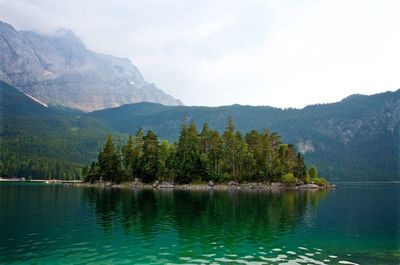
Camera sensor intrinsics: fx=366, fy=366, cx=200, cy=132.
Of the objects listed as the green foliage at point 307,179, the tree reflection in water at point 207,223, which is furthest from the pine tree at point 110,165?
the tree reflection in water at point 207,223

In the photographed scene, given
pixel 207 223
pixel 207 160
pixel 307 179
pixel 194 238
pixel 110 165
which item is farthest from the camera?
pixel 110 165

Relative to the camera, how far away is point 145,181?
156250 millimetres

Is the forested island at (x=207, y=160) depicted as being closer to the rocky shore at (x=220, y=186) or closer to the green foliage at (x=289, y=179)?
the green foliage at (x=289, y=179)

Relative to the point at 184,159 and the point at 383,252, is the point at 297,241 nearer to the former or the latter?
the point at 383,252

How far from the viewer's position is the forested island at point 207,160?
488ft

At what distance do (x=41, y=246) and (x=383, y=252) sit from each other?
101 ft

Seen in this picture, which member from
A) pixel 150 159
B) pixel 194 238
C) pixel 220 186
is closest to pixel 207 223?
pixel 194 238

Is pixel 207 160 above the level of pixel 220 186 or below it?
above

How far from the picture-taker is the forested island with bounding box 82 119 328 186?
5861 inches

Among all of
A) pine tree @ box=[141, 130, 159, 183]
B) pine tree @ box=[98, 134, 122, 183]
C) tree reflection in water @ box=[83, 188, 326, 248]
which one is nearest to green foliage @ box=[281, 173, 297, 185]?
pine tree @ box=[141, 130, 159, 183]

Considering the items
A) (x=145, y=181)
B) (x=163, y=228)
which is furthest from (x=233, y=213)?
(x=145, y=181)

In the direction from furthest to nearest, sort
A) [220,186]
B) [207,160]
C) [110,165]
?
[110,165]
[207,160]
[220,186]

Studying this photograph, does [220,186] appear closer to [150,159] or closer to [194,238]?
[150,159]

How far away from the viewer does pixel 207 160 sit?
147m
